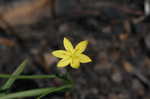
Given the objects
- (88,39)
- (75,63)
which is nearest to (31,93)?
(75,63)

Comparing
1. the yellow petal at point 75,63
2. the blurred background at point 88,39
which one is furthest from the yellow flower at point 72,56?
the blurred background at point 88,39

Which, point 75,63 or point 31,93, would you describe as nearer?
point 31,93

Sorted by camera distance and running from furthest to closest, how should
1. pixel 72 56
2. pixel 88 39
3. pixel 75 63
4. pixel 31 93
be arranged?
1. pixel 88 39
2. pixel 72 56
3. pixel 75 63
4. pixel 31 93

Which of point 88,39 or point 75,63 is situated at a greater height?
point 75,63

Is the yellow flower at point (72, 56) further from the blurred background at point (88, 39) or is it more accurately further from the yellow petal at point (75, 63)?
the blurred background at point (88, 39)

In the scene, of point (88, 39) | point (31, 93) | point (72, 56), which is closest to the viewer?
point (31, 93)

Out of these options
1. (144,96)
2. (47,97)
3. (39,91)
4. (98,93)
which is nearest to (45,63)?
(47,97)

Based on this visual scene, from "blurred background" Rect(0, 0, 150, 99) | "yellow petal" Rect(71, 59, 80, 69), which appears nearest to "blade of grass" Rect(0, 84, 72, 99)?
"yellow petal" Rect(71, 59, 80, 69)

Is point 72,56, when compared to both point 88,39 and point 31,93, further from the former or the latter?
point 88,39

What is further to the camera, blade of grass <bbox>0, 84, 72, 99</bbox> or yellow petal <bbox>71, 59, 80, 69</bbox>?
yellow petal <bbox>71, 59, 80, 69</bbox>

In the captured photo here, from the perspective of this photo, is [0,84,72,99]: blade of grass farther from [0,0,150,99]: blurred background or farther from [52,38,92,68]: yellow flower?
[0,0,150,99]: blurred background
